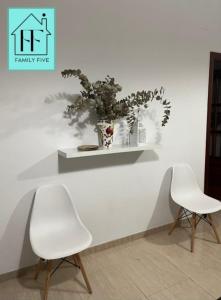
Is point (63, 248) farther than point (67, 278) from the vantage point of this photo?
No

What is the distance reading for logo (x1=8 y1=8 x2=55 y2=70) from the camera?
200 centimetres

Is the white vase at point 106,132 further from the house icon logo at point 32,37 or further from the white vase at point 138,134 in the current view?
the house icon logo at point 32,37

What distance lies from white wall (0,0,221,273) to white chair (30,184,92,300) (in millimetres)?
111

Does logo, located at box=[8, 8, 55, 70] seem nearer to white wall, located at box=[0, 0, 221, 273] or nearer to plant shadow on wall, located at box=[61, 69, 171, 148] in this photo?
white wall, located at box=[0, 0, 221, 273]

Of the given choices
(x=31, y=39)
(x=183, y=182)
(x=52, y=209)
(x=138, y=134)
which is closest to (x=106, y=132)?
(x=138, y=134)

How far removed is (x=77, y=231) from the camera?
213 centimetres

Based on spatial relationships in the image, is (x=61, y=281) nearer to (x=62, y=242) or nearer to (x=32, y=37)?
(x=62, y=242)

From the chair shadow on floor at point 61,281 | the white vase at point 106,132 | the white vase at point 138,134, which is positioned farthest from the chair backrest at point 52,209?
the white vase at point 138,134

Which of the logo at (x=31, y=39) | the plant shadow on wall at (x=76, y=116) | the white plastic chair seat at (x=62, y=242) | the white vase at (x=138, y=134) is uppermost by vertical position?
the logo at (x=31, y=39)

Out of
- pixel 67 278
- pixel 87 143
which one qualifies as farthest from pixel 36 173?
pixel 67 278

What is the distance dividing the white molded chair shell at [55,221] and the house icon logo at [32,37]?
3.65 feet

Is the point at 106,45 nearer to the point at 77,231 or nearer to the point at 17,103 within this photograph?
the point at 17,103

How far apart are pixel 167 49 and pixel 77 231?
1.96 meters

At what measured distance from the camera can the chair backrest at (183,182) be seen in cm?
292
